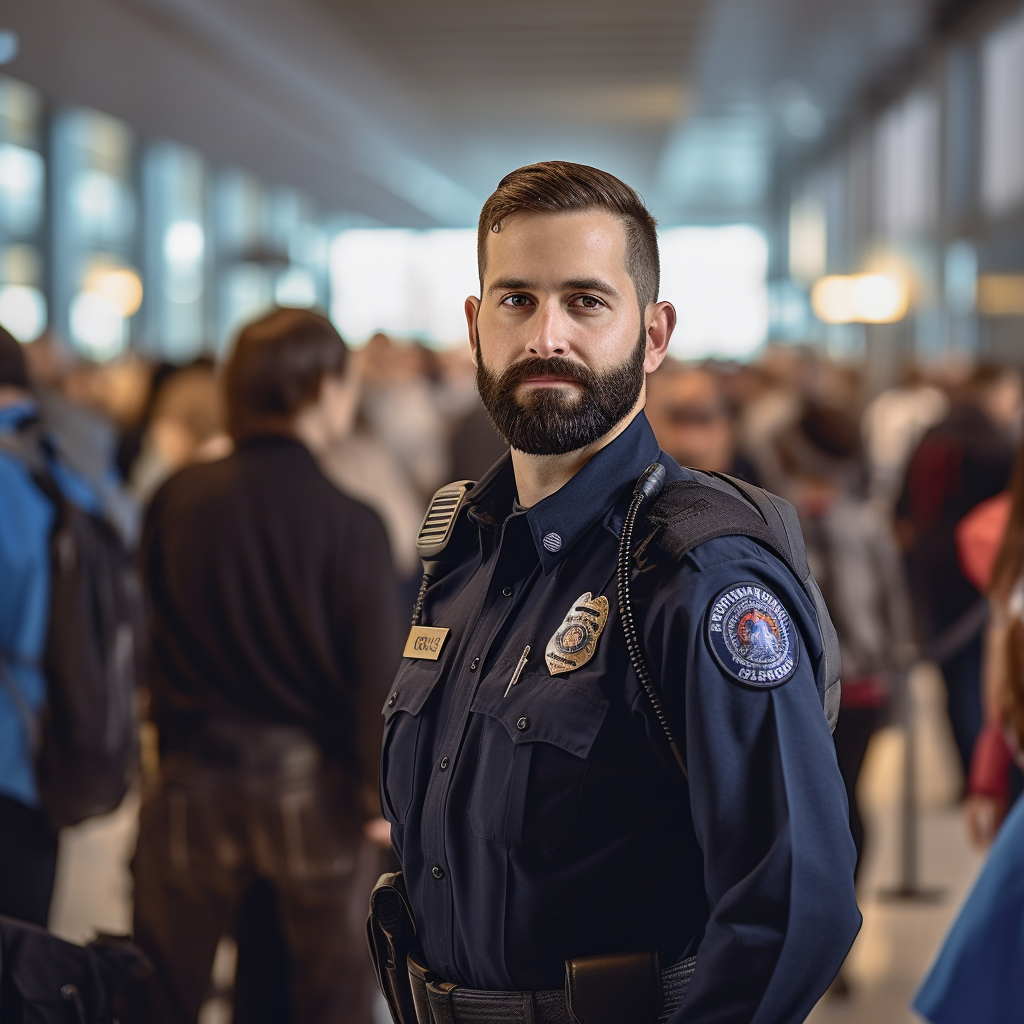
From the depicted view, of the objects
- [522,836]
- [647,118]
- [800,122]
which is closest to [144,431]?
[522,836]

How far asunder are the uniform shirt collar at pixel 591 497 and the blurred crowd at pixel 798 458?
1.39 metres

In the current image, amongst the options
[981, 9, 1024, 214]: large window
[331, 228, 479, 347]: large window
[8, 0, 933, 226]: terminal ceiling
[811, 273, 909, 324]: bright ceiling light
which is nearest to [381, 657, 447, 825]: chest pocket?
[811, 273, 909, 324]: bright ceiling light

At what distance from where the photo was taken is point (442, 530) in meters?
1.88

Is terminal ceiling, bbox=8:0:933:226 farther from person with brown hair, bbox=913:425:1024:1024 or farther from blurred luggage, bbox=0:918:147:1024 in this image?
blurred luggage, bbox=0:918:147:1024

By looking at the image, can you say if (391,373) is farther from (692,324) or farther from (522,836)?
(692,324)

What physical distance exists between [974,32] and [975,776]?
41.5 ft

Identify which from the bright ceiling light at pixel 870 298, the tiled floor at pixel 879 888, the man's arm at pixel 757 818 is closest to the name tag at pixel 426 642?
the man's arm at pixel 757 818

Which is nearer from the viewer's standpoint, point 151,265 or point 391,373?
point 391,373

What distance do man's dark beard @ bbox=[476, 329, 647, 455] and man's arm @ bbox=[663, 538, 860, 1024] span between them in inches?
9.0

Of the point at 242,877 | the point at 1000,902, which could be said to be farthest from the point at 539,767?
the point at 242,877

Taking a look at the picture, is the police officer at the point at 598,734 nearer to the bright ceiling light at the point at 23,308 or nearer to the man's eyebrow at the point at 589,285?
the man's eyebrow at the point at 589,285

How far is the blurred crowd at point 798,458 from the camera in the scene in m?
4.09

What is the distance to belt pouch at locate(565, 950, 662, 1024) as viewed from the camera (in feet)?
4.94

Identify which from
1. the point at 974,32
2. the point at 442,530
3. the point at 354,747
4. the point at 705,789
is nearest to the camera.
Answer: the point at 705,789
